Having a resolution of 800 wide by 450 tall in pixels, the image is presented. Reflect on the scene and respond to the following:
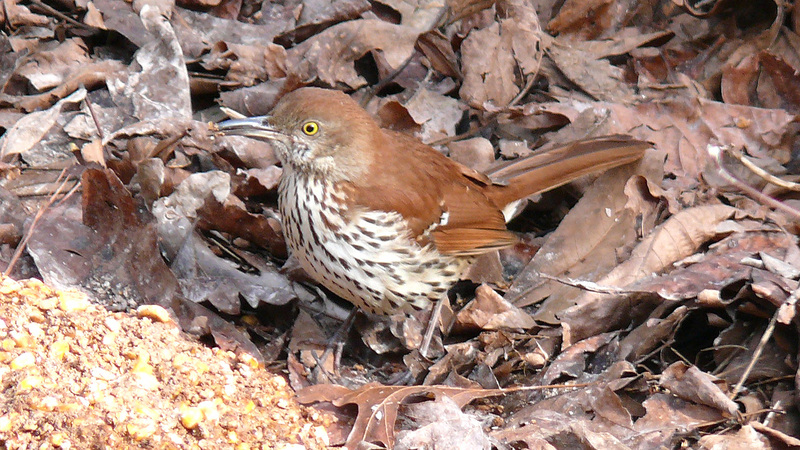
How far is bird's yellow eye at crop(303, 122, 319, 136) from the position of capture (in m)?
3.71

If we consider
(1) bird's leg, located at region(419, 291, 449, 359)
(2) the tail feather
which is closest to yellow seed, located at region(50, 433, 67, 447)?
(1) bird's leg, located at region(419, 291, 449, 359)

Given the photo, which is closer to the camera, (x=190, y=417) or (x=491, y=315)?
(x=190, y=417)

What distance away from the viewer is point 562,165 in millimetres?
4379

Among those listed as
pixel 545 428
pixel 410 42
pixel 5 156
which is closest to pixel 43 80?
pixel 5 156

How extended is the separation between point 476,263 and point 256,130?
1.32 m

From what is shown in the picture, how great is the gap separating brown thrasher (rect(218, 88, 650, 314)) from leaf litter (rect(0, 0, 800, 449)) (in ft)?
0.80

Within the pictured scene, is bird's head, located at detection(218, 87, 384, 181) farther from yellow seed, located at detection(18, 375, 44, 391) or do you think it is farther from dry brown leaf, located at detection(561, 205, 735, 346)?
yellow seed, located at detection(18, 375, 44, 391)

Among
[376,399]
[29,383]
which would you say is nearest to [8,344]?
[29,383]

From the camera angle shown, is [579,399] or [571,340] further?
[571,340]

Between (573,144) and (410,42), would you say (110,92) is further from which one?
(573,144)

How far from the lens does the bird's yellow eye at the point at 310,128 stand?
12.2 feet

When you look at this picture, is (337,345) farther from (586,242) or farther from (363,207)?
(586,242)

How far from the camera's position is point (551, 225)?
479 cm

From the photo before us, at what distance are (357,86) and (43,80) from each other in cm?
171
